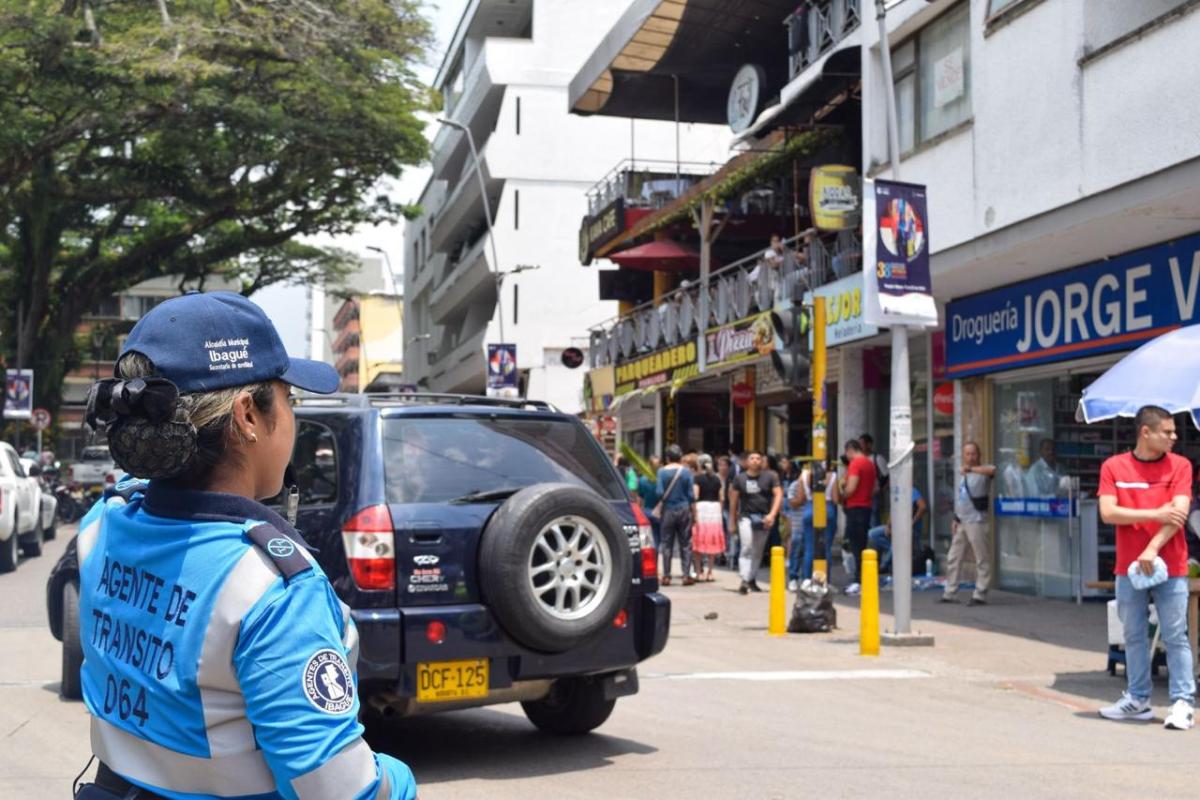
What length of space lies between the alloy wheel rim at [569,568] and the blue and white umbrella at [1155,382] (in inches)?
184

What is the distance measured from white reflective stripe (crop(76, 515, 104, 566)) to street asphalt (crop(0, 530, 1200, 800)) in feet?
14.1

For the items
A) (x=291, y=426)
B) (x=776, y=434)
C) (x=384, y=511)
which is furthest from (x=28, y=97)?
(x=291, y=426)

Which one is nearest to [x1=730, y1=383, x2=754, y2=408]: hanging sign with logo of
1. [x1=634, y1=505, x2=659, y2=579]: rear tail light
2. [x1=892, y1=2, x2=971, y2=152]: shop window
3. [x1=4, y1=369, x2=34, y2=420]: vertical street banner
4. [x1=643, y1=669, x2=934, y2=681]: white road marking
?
[x1=892, y1=2, x2=971, y2=152]: shop window

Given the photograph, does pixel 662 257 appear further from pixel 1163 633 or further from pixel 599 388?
pixel 1163 633

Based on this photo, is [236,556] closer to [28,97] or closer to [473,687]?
[473,687]

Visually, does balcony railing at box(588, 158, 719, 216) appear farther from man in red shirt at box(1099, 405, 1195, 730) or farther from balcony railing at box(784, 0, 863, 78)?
man in red shirt at box(1099, 405, 1195, 730)

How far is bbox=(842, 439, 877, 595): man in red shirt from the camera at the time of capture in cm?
1875

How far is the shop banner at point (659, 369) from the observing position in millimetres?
28453

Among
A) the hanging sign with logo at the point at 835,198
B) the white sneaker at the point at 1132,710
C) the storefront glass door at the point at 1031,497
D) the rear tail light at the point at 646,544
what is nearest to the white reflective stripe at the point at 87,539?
the rear tail light at the point at 646,544

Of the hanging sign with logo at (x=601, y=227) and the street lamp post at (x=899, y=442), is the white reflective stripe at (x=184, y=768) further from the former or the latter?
the hanging sign with logo at (x=601, y=227)

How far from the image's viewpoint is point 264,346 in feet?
7.48

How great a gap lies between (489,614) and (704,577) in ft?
46.3

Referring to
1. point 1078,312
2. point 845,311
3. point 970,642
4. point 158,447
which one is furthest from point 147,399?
point 845,311

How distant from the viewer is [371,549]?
6.82m
